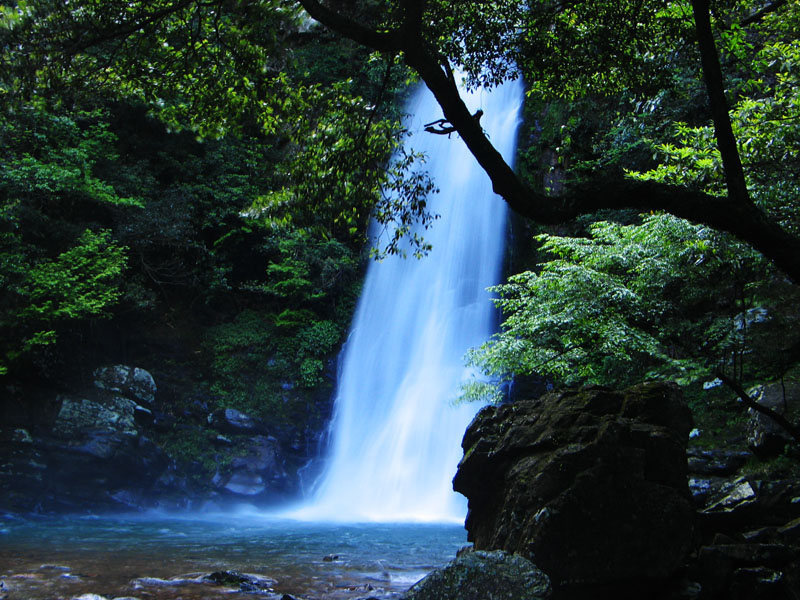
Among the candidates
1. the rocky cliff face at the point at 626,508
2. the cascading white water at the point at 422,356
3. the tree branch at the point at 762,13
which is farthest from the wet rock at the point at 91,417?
the tree branch at the point at 762,13

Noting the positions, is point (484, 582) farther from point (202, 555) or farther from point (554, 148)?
point (554, 148)

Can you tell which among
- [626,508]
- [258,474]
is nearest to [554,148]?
[626,508]

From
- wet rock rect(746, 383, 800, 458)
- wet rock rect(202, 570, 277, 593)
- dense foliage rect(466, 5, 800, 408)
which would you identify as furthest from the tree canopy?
wet rock rect(202, 570, 277, 593)

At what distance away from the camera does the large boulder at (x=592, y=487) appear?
16.1 feet

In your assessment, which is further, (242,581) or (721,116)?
(242,581)

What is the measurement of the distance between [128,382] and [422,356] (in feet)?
26.3

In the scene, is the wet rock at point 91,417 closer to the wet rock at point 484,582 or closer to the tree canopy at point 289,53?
the tree canopy at point 289,53

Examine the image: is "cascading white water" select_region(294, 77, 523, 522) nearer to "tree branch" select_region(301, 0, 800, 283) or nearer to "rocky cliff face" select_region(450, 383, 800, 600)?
"rocky cliff face" select_region(450, 383, 800, 600)

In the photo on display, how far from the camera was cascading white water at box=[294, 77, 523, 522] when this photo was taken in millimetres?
14227

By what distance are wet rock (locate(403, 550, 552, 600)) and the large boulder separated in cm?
79

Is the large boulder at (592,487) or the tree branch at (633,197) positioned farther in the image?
the large boulder at (592,487)

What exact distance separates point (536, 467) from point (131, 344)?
1327cm

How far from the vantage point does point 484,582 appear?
13.2ft

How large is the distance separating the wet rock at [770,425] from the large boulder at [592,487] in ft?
4.69
